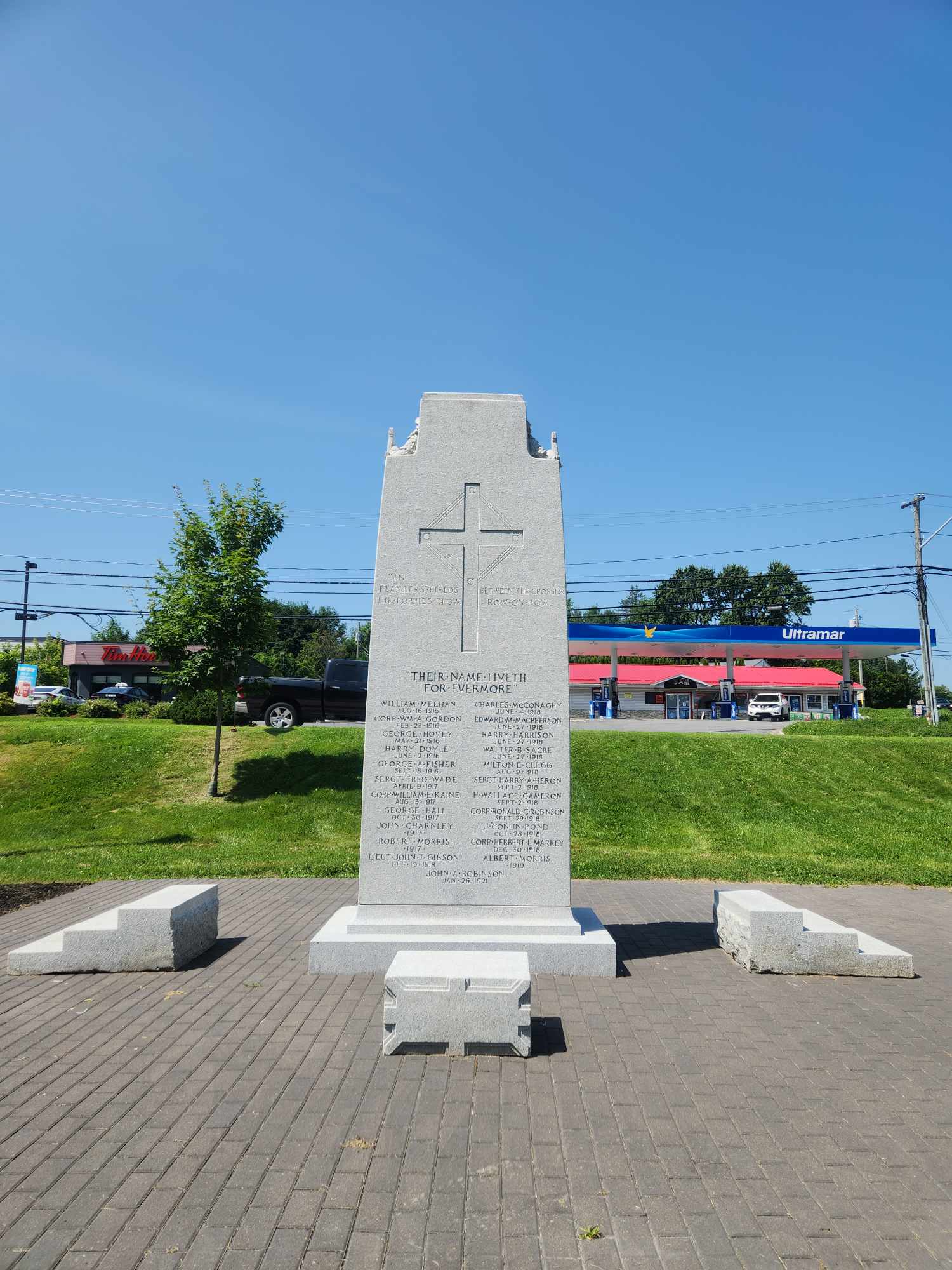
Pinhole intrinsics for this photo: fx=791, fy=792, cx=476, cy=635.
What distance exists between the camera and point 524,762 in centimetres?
675

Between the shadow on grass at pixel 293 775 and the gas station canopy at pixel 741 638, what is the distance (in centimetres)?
2046

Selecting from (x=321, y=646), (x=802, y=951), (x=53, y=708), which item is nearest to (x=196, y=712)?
(x=53, y=708)

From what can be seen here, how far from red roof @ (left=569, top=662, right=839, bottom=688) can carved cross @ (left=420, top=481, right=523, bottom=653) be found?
143 ft

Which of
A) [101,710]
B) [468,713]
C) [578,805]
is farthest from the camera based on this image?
[101,710]

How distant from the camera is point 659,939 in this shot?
757cm

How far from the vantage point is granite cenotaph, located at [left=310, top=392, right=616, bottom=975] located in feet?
21.5

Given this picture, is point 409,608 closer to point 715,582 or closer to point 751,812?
point 751,812

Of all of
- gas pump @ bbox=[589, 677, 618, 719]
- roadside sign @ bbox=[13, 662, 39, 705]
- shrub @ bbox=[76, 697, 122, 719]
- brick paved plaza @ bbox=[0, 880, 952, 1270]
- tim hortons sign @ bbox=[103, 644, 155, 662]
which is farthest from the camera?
tim hortons sign @ bbox=[103, 644, 155, 662]

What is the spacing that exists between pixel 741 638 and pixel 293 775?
2647 centimetres

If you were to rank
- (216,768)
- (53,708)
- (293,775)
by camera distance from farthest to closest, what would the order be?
(53,708) < (293,775) < (216,768)

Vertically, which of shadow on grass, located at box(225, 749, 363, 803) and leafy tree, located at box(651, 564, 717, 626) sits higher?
leafy tree, located at box(651, 564, 717, 626)

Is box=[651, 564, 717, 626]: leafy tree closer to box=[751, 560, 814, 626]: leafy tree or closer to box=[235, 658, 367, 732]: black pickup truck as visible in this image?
box=[751, 560, 814, 626]: leafy tree

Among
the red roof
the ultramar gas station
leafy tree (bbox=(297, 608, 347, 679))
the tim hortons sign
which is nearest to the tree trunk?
the ultramar gas station

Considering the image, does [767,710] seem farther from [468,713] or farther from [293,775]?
[468,713]
